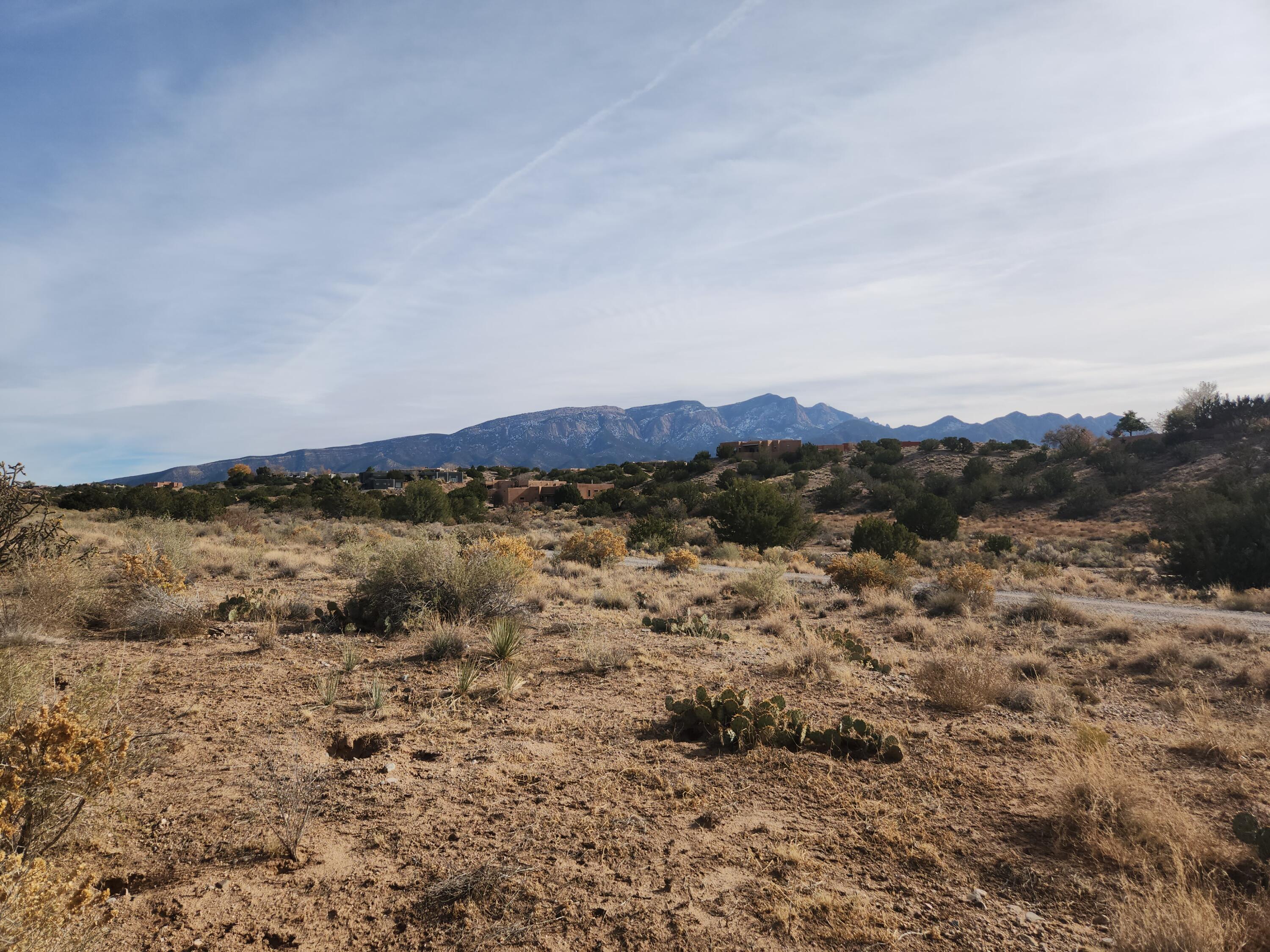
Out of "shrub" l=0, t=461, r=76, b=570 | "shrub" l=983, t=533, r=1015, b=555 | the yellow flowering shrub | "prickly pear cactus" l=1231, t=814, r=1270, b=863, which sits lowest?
"shrub" l=983, t=533, r=1015, b=555

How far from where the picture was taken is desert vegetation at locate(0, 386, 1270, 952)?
3.27 metres

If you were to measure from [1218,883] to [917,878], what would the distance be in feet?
5.30

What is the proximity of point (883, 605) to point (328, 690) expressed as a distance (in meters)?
10.4

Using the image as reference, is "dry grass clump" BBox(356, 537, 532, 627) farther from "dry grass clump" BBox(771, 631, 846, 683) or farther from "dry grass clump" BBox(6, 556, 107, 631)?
"dry grass clump" BBox(771, 631, 846, 683)

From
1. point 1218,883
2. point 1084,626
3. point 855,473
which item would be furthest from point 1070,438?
point 1218,883

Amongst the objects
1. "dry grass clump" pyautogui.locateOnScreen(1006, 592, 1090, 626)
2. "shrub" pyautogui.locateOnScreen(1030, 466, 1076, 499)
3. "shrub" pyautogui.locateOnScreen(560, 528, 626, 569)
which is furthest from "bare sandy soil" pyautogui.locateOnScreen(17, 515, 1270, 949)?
"shrub" pyautogui.locateOnScreen(1030, 466, 1076, 499)

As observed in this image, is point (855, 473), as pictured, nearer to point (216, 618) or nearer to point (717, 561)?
point (717, 561)

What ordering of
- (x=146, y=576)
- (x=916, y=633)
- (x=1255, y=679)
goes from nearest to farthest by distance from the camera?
1. (x=1255, y=679)
2. (x=146, y=576)
3. (x=916, y=633)

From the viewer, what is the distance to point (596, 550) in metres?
20.0

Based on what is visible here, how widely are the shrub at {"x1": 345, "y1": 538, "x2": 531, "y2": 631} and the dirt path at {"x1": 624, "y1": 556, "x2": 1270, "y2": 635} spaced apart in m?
8.19

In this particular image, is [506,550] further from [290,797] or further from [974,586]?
[974,586]

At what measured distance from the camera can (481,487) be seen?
49.0m

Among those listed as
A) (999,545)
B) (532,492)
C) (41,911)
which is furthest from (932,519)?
(532,492)

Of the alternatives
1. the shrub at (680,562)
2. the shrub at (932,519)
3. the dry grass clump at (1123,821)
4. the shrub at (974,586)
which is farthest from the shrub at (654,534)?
the dry grass clump at (1123,821)
